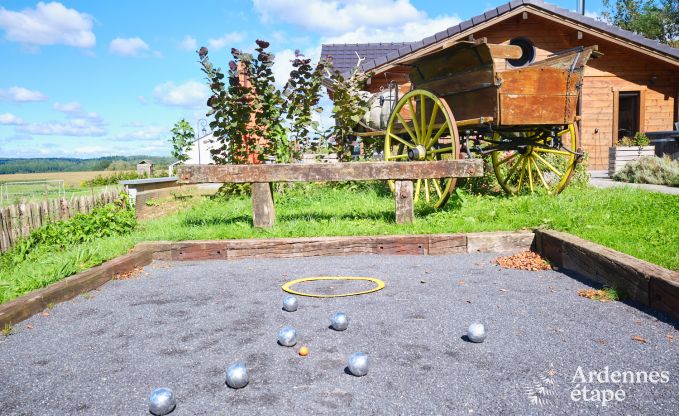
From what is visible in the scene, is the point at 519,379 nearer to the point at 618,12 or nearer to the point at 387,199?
the point at 387,199

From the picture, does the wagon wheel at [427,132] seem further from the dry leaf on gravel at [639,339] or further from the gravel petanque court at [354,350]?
the dry leaf on gravel at [639,339]

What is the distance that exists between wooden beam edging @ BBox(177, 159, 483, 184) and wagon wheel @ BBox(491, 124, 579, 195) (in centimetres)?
156

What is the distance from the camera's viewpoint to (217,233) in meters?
5.54

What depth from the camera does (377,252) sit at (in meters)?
5.17

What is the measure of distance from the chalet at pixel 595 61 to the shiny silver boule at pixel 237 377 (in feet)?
37.3

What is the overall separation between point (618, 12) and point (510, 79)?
48.0 m

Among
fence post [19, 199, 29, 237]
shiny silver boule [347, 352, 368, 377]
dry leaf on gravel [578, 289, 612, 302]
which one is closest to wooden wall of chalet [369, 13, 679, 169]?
fence post [19, 199, 29, 237]

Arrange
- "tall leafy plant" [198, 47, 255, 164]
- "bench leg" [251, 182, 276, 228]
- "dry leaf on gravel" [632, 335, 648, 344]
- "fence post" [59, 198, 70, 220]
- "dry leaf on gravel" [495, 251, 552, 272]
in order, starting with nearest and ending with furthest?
1. "dry leaf on gravel" [632, 335, 648, 344]
2. "dry leaf on gravel" [495, 251, 552, 272]
3. "bench leg" [251, 182, 276, 228]
4. "fence post" [59, 198, 70, 220]
5. "tall leafy plant" [198, 47, 255, 164]

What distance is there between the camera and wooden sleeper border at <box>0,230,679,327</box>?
3.44 meters

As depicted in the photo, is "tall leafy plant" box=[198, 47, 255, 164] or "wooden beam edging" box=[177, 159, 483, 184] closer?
"wooden beam edging" box=[177, 159, 483, 184]

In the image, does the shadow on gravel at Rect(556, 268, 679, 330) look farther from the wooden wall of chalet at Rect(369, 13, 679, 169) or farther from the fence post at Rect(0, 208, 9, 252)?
the wooden wall of chalet at Rect(369, 13, 679, 169)

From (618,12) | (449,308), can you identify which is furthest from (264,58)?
(618,12)

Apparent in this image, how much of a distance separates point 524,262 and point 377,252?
54.9 inches

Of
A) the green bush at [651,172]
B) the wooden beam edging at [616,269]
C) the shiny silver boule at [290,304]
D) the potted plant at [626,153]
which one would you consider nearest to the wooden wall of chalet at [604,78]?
the potted plant at [626,153]
